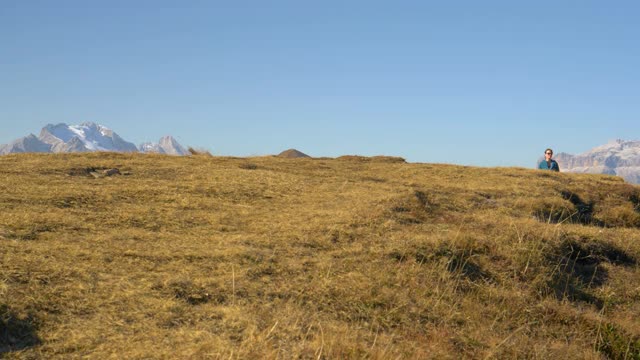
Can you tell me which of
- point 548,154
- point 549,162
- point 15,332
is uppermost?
point 548,154

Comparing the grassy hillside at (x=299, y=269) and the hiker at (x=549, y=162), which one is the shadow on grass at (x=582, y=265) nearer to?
the grassy hillside at (x=299, y=269)

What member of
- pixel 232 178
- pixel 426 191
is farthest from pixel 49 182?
pixel 426 191

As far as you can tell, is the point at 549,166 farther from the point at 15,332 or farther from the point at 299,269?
the point at 15,332

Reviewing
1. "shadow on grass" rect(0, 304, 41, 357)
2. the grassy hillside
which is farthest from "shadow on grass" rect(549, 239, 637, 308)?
"shadow on grass" rect(0, 304, 41, 357)

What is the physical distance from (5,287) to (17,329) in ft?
3.21

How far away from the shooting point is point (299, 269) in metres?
9.79

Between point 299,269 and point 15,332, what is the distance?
4411mm

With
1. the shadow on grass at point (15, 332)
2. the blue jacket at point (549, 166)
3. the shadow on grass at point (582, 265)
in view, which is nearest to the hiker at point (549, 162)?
the blue jacket at point (549, 166)

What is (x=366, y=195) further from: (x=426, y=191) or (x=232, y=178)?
(x=232, y=178)

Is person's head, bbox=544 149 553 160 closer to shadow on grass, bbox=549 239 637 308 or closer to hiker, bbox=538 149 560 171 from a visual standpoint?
hiker, bbox=538 149 560 171

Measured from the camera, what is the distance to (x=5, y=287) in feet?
24.9

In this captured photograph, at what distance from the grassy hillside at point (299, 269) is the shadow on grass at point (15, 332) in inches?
0.8

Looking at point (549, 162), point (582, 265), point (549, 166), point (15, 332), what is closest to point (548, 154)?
point (549, 162)

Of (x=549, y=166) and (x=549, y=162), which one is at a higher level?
(x=549, y=162)
